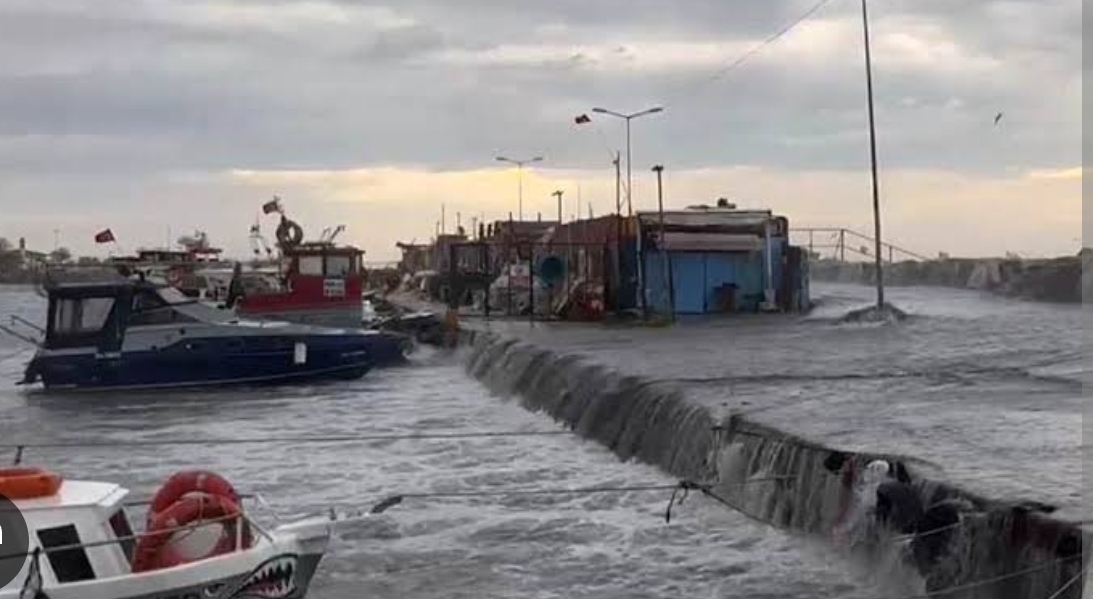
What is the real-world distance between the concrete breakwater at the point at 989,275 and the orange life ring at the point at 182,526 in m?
28.4

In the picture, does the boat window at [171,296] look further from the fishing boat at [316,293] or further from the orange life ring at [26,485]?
the orange life ring at [26,485]

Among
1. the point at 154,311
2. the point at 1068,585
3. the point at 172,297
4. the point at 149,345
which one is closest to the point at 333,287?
the point at 172,297

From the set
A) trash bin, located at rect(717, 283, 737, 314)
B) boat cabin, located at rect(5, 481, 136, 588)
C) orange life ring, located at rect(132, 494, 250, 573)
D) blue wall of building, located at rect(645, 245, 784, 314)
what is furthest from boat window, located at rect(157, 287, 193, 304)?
boat cabin, located at rect(5, 481, 136, 588)

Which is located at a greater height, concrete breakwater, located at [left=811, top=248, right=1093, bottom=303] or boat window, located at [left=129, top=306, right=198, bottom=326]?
concrete breakwater, located at [left=811, top=248, right=1093, bottom=303]

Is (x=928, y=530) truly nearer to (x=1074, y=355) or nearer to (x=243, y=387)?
(x=1074, y=355)

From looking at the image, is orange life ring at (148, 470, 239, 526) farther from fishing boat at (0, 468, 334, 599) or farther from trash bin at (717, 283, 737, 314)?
trash bin at (717, 283, 737, 314)

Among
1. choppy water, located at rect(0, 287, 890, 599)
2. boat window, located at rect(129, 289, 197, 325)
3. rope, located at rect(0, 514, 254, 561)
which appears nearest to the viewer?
rope, located at rect(0, 514, 254, 561)

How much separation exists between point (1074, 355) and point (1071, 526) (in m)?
16.1

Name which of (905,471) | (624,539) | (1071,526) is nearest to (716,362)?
(624,539)

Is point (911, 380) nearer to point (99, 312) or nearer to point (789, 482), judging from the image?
point (789, 482)

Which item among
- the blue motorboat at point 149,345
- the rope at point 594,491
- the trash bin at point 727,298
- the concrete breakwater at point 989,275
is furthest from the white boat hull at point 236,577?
the trash bin at point 727,298

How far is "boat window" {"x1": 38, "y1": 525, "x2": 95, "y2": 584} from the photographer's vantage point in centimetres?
981

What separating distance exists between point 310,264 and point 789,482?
35087 millimetres

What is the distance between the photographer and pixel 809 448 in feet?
49.9
